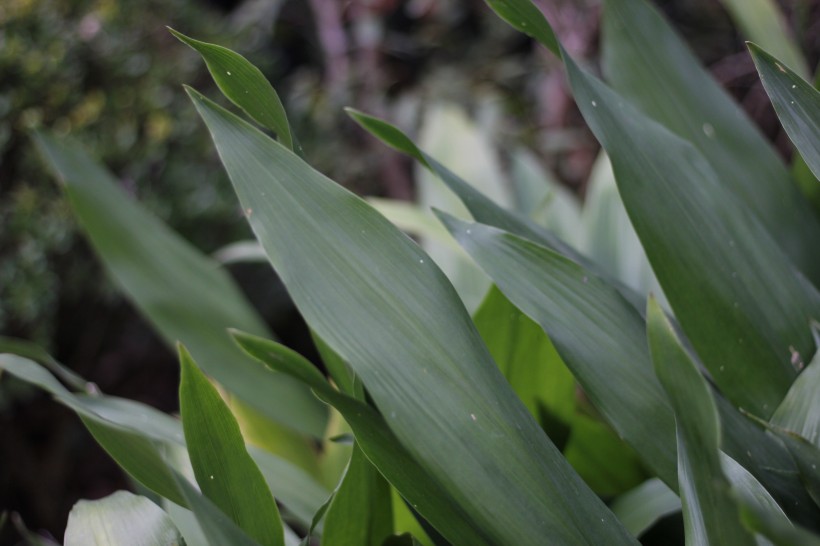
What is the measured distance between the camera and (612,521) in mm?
429

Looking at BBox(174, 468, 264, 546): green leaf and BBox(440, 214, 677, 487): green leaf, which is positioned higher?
BBox(440, 214, 677, 487): green leaf

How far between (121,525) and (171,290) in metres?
0.46

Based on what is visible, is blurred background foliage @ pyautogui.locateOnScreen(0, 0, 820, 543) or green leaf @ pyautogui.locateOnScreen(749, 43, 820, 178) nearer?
green leaf @ pyautogui.locateOnScreen(749, 43, 820, 178)

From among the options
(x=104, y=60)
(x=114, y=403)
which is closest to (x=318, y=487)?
(x=114, y=403)

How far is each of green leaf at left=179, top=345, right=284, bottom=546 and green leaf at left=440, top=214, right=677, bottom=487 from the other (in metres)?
0.17

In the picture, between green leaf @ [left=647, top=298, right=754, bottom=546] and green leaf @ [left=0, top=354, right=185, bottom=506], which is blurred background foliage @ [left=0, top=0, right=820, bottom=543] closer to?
green leaf @ [left=0, top=354, right=185, bottom=506]

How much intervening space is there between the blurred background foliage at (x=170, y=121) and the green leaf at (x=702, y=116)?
28.8 inches

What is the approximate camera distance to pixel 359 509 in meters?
0.50

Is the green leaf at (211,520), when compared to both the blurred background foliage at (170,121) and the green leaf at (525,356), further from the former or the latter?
the blurred background foliage at (170,121)

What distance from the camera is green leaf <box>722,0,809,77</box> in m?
0.91

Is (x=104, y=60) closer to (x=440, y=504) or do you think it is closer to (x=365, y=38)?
(x=365, y=38)

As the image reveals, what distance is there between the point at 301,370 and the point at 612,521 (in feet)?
0.61

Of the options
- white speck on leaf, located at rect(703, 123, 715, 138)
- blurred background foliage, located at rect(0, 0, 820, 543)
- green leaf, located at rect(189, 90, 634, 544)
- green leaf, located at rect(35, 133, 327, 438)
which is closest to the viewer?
green leaf, located at rect(189, 90, 634, 544)

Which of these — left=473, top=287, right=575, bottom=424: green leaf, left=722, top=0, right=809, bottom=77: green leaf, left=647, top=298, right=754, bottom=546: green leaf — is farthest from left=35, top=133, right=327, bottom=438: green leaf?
left=722, top=0, right=809, bottom=77: green leaf
